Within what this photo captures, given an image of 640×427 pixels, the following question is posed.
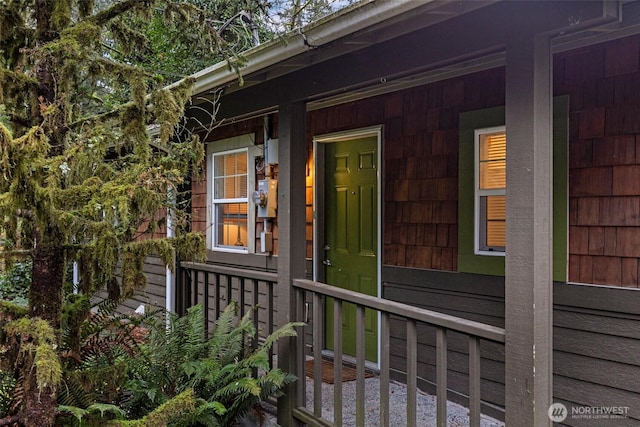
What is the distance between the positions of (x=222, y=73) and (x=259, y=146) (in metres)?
1.89

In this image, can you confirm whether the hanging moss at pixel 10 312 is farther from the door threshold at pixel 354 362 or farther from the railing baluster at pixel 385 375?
the door threshold at pixel 354 362

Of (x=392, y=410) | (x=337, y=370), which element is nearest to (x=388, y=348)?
(x=337, y=370)

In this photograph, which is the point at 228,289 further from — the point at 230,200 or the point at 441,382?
the point at 441,382

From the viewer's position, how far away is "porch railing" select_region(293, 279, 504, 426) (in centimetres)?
232

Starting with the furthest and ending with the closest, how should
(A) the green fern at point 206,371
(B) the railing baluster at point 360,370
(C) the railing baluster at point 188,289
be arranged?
(C) the railing baluster at point 188,289 < (A) the green fern at point 206,371 < (B) the railing baluster at point 360,370

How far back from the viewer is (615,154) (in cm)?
310

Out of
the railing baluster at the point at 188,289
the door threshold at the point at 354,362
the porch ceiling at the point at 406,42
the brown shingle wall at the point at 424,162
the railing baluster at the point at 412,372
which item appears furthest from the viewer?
the railing baluster at the point at 188,289

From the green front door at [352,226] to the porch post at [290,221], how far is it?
Answer: 1.32m

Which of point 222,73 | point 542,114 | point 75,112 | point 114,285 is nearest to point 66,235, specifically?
point 114,285

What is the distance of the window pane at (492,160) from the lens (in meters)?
3.79

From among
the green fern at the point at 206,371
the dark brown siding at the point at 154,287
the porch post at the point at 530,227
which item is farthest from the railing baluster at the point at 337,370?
the dark brown siding at the point at 154,287

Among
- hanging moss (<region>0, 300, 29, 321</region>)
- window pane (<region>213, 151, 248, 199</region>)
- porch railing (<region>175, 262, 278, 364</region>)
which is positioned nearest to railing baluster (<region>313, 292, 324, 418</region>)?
porch railing (<region>175, 262, 278, 364</region>)

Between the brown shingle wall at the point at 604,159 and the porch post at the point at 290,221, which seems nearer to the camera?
the brown shingle wall at the point at 604,159

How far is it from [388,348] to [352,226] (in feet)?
7.29
